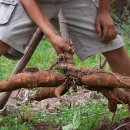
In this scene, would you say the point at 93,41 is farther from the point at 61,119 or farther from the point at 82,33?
the point at 61,119

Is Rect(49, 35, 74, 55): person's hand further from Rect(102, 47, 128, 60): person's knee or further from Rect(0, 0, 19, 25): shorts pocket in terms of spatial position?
Rect(102, 47, 128, 60): person's knee

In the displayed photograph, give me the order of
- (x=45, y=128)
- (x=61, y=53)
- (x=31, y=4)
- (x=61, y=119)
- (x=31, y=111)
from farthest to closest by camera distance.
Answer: (x=31, y=111), (x=61, y=119), (x=45, y=128), (x=31, y=4), (x=61, y=53)

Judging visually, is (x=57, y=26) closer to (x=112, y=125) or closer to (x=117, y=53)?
(x=117, y=53)

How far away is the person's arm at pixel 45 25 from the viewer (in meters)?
3.04

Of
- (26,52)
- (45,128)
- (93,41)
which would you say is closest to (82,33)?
(93,41)

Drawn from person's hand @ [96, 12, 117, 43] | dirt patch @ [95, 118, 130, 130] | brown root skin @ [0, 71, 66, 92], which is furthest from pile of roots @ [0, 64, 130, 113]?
person's hand @ [96, 12, 117, 43]

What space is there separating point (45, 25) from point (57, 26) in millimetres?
626

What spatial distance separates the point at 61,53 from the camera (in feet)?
9.99

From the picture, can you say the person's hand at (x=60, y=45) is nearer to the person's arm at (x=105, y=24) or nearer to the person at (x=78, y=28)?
the person at (x=78, y=28)

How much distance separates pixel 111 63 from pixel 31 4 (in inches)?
33.4

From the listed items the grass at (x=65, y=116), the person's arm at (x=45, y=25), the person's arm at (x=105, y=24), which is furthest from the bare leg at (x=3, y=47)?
the person's arm at (x=105, y=24)

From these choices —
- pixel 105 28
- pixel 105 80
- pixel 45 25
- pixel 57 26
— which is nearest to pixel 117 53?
pixel 105 28

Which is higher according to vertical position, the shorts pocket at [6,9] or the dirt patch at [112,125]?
the shorts pocket at [6,9]

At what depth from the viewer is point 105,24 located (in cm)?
366
